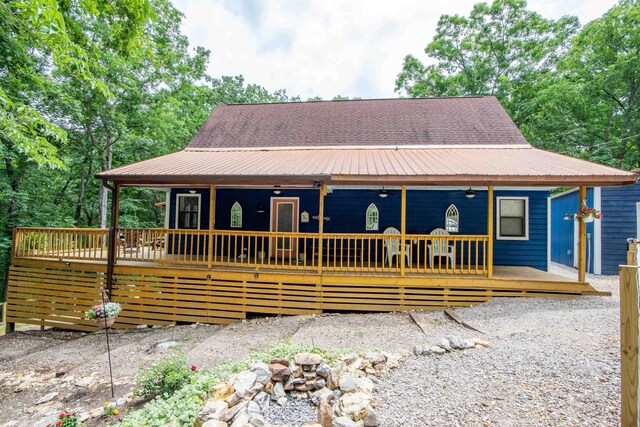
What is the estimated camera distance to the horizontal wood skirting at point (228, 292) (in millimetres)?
6695

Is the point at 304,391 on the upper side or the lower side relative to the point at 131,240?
lower

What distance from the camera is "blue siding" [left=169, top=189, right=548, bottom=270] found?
881 centimetres

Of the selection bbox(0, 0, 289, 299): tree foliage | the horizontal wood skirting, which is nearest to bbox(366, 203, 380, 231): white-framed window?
the horizontal wood skirting

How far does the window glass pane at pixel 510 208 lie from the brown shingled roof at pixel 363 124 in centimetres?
219

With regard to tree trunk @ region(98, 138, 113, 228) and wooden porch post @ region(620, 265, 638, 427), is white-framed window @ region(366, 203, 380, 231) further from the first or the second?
tree trunk @ region(98, 138, 113, 228)

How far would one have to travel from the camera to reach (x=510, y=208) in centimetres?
895

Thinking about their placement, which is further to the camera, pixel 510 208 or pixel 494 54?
pixel 494 54

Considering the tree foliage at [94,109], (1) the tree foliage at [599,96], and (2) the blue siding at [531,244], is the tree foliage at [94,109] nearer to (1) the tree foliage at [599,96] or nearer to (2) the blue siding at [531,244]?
(2) the blue siding at [531,244]

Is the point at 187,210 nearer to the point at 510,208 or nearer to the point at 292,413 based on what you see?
the point at 292,413

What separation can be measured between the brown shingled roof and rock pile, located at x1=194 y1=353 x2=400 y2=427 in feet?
26.9

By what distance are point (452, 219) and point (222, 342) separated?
7245 millimetres

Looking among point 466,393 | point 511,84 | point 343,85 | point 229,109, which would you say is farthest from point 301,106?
point 343,85

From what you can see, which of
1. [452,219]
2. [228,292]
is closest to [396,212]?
[452,219]

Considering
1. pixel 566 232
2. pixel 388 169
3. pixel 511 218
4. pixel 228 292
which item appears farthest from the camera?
pixel 566 232
